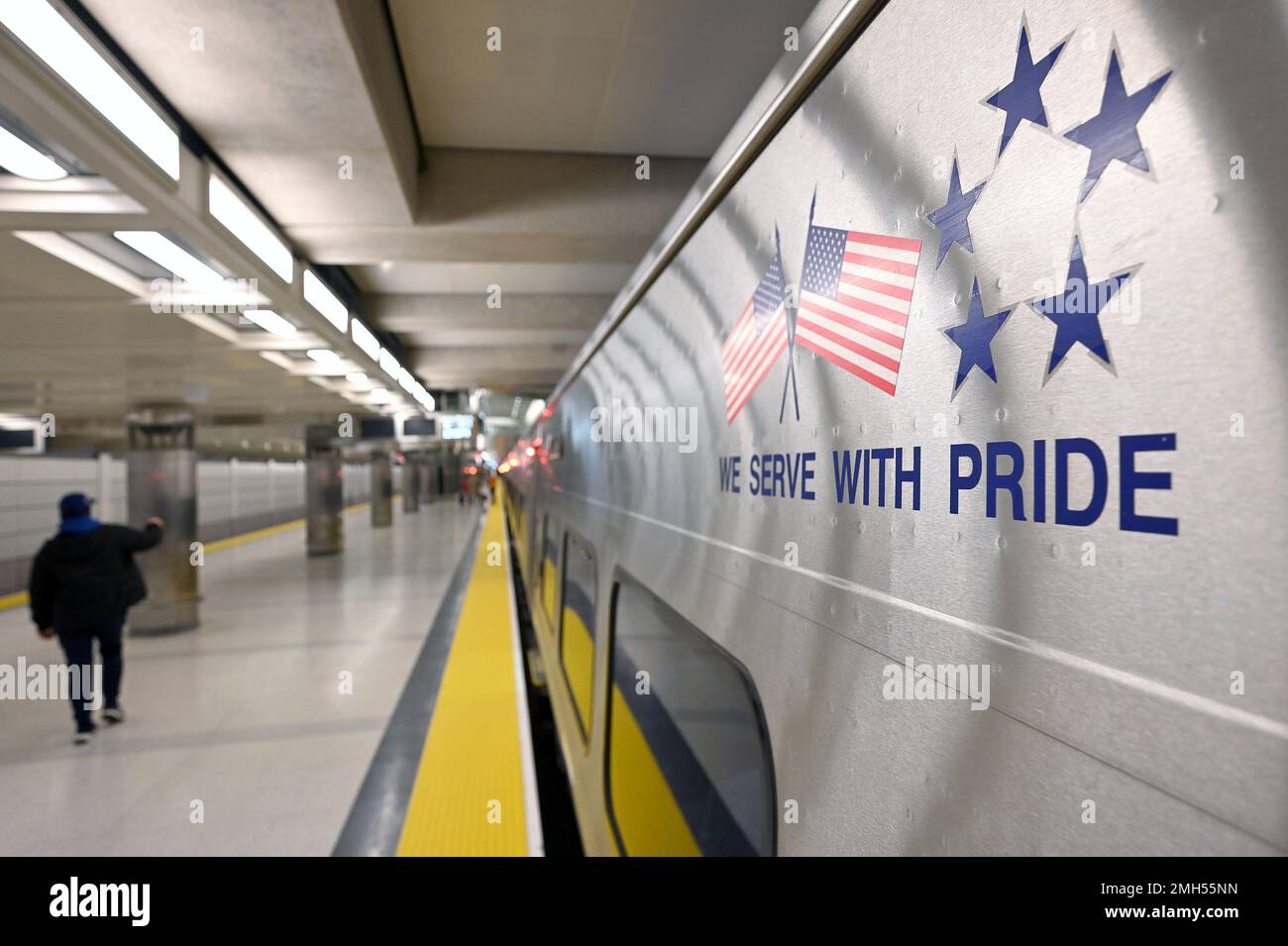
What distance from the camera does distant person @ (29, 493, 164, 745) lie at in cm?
478

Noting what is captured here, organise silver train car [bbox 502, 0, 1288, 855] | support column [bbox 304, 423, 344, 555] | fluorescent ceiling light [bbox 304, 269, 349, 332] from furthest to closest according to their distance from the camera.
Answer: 1. support column [bbox 304, 423, 344, 555]
2. fluorescent ceiling light [bbox 304, 269, 349, 332]
3. silver train car [bbox 502, 0, 1288, 855]

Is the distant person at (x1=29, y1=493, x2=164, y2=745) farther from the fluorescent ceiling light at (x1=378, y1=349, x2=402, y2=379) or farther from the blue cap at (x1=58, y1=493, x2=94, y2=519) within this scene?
the fluorescent ceiling light at (x1=378, y1=349, x2=402, y2=379)

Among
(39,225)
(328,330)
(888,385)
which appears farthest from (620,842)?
(328,330)

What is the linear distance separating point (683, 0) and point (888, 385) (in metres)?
2.65

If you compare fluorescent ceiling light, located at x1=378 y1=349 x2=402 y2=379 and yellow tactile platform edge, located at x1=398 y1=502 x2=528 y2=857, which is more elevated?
fluorescent ceiling light, located at x1=378 y1=349 x2=402 y2=379

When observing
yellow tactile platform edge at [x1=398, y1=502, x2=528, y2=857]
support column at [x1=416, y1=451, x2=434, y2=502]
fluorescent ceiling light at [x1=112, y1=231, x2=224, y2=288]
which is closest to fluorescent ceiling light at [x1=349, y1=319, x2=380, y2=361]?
fluorescent ceiling light at [x1=112, y1=231, x2=224, y2=288]

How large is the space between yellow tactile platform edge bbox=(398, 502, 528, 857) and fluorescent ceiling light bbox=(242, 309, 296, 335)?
2814 millimetres

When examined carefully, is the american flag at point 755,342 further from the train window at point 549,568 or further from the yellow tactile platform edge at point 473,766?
the train window at point 549,568

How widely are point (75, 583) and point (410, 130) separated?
356 centimetres

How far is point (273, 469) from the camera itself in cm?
2611

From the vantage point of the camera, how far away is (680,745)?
3098mm
